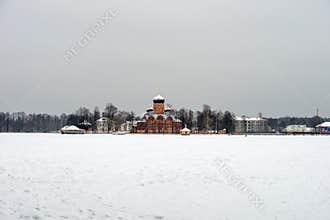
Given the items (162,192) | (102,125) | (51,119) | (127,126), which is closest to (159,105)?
(127,126)

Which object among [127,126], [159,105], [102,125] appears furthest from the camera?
[127,126]

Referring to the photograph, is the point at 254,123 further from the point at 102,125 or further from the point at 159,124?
the point at 102,125

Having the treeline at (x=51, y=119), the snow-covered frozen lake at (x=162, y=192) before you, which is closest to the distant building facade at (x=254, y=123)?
the treeline at (x=51, y=119)

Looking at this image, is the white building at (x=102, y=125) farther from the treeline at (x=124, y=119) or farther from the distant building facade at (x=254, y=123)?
the distant building facade at (x=254, y=123)

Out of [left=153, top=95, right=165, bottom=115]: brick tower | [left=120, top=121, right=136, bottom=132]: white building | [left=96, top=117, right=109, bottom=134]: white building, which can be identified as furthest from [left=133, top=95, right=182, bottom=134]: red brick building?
[left=120, top=121, right=136, bottom=132]: white building

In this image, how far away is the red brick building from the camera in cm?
12156

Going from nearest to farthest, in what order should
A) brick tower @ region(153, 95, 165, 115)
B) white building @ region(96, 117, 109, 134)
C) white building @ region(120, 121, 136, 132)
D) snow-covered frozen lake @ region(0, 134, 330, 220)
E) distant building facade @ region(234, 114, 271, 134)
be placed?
snow-covered frozen lake @ region(0, 134, 330, 220)
brick tower @ region(153, 95, 165, 115)
white building @ region(96, 117, 109, 134)
white building @ region(120, 121, 136, 132)
distant building facade @ region(234, 114, 271, 134)

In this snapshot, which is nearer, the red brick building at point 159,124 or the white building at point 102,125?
the red brick building at point 159,124

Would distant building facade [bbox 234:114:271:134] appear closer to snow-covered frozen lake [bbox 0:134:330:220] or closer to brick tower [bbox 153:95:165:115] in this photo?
brick tower [bbox 153:95:165:115]

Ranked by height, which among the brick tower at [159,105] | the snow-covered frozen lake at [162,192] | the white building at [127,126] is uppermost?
the brick tower at [159,105]

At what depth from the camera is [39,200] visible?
11.1 meters

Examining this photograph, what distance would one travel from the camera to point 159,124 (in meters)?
122

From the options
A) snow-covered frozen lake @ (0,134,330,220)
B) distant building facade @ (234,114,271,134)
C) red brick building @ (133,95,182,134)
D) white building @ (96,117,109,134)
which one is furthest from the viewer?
distant building facade @ (234,114,271,134)

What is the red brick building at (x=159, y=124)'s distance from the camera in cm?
12156
